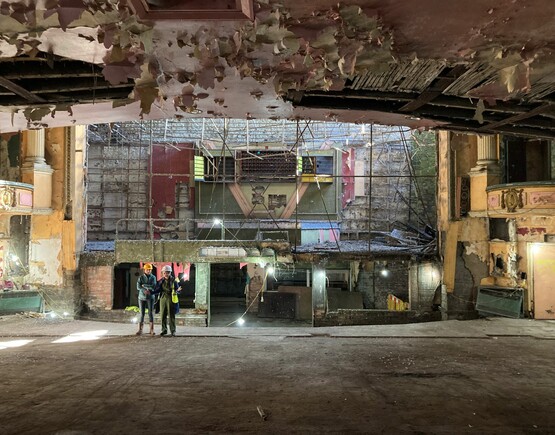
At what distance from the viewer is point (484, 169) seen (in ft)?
38.4

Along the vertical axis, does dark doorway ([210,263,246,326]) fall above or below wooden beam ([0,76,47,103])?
below

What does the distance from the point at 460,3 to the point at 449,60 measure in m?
0.66

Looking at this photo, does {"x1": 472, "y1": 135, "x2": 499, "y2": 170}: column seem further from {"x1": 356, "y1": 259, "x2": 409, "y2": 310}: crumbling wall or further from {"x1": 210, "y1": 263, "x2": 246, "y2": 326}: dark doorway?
{"x1": 210, "y1": 263, "x2": 246, "y2": 326}: dark doorway

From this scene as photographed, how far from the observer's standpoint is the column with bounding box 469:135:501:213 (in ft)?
38.1

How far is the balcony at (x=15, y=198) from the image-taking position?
35.1 ft

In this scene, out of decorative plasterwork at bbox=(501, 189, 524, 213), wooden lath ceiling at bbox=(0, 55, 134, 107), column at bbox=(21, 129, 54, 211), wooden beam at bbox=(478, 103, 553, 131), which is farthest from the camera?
column at bbox=(21, 129, 54, 211)

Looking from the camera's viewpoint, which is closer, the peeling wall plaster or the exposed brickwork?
the peeling wall plaster

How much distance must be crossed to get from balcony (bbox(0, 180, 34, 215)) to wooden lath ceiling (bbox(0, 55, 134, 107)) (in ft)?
28.2

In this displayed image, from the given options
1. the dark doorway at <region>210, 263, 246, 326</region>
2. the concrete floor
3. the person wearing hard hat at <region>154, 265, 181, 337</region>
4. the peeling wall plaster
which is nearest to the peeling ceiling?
the concrete floor

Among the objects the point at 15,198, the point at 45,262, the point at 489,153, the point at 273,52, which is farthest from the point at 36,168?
the point at 489,153

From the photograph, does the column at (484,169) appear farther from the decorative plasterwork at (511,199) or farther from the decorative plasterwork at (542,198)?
the decorative plasterwork at (542,198)

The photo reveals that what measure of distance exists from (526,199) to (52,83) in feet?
36.1

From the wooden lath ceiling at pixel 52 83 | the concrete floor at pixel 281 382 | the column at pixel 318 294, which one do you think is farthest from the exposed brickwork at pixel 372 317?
the wooden lath ceiling at pixel 52 83

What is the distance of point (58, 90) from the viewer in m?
3.50
